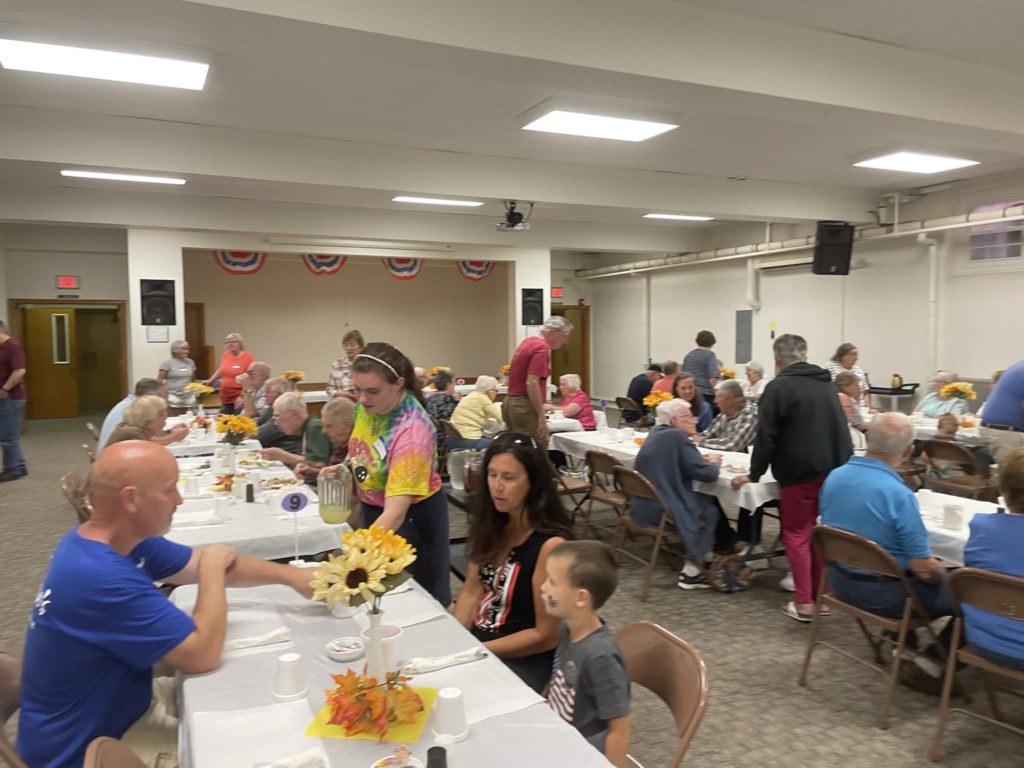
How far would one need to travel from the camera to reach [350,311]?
15.1m

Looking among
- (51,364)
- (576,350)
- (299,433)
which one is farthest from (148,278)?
(576,350)

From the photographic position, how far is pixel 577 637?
6.27 feet

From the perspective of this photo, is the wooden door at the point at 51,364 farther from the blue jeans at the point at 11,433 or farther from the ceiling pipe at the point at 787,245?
the ceiling pipe at the point at 787,245

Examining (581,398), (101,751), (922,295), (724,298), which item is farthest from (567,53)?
(724,298)

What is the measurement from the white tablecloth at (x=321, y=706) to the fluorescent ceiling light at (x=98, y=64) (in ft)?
12.7

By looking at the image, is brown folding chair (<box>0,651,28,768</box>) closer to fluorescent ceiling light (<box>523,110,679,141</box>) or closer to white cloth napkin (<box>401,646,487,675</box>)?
white cloth napkin (<box>401,646,487,675</box>)

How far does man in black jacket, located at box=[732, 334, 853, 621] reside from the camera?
13.2ft

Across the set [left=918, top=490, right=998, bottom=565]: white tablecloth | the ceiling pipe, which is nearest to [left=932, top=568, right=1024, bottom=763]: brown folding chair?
[left=918, top=490, right=998, bottom=565]: white tablecloth

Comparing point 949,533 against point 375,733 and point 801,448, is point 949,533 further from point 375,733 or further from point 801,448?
point 375,733

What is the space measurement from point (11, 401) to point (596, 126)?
280 inches

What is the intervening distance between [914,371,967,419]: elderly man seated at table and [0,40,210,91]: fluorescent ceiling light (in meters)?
7.44

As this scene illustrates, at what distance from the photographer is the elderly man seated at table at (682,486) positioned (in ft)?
14.7

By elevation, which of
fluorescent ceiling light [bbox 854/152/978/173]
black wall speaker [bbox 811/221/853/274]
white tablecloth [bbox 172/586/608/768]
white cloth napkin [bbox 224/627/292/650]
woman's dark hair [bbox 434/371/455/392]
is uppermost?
fluorescent ceiling light [bbox 854/152/978/173]

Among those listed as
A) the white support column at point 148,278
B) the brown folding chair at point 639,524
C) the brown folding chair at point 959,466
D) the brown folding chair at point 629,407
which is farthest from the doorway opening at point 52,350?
the brown folding chair at point 959,466
